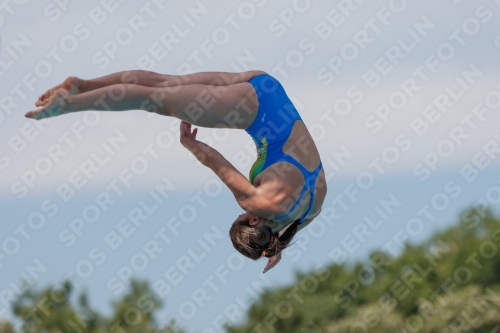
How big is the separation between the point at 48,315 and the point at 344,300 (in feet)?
43.9

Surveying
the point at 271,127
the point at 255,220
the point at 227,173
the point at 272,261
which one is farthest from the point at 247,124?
the point at 272,261

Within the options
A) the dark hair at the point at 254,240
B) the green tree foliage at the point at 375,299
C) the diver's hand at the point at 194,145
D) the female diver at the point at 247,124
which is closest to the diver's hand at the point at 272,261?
the female diver at the point at 247,124

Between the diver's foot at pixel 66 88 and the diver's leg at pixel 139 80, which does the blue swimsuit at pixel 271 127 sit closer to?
the diver's leg at pixel 139 80

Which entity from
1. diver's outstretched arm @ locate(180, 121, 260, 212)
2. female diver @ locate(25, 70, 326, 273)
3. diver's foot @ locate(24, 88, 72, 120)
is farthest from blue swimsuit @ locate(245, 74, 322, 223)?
diver's foot @ locate(24, 88, 72, 120)

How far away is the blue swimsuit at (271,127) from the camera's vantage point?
8.88 meters

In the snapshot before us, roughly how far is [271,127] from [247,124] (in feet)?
0.76

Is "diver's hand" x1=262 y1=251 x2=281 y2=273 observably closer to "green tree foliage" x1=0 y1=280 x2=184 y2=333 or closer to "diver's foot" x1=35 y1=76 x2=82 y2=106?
"diver's foot" x1=35 y1=76 x2=82 y2=106

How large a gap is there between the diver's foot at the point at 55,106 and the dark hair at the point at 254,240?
6.26ft

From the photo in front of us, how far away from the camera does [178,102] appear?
854 centimetres

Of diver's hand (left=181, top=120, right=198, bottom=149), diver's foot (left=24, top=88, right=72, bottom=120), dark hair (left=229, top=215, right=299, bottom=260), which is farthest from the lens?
diver's hand (left=181, top=120, right=198, bottom=149)

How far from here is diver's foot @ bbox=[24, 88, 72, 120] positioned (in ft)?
27.3

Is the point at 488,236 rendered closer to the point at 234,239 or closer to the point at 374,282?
the point at 374,282

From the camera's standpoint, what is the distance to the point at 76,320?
114ft

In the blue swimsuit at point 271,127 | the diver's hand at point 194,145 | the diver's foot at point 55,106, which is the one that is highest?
the blue swimsuit at point 271,127
